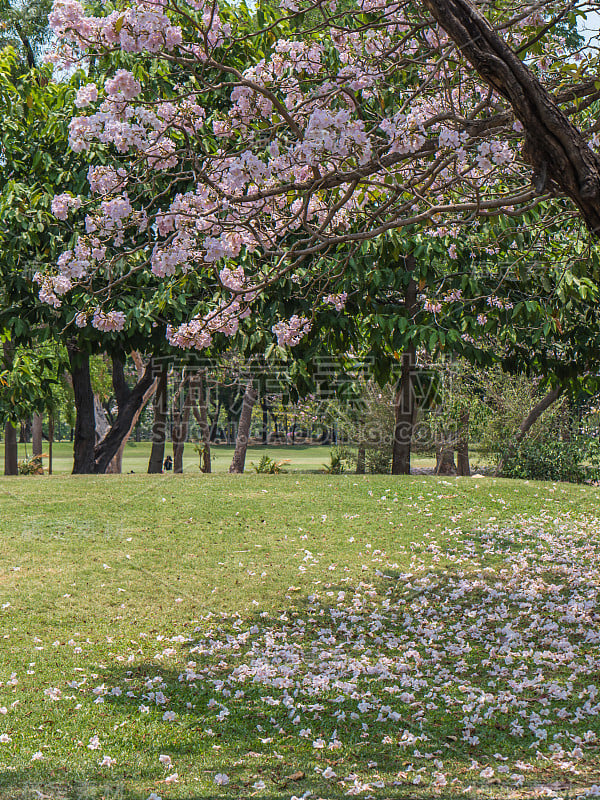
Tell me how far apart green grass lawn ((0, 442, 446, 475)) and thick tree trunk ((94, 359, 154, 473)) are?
1198 cm

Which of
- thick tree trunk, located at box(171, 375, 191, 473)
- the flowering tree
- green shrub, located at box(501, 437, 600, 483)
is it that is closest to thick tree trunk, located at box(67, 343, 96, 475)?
thick tree trunk, located at box(171, 375, 191, 473)

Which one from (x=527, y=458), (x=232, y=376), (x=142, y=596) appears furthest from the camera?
(x=232, y=376)

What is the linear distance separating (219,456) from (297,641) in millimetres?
31349

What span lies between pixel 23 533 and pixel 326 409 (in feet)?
33.9

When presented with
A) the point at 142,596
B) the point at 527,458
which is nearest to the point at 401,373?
the point at 527,458

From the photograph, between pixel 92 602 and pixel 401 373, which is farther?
pixel 401 373

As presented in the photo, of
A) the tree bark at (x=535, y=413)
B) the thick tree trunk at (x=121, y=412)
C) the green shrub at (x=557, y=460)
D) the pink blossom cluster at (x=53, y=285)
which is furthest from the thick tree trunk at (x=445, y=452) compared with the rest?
the pink blossom cluster at (x=53, y=285)

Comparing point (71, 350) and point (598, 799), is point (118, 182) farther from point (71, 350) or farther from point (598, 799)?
point (71, 350)

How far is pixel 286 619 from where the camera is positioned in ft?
22.6

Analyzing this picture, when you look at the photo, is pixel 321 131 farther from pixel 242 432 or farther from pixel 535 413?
pixel 242 432

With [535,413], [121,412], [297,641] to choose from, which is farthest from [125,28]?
[535,413]

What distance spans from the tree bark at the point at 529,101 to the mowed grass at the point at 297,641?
2922mm

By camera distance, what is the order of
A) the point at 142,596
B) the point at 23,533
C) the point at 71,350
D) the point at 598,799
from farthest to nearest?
the point at 71,350 → the point at 23,533 → the point at 142,596 → the point at 598,799

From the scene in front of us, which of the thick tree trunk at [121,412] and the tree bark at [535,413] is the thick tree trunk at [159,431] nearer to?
the thick tree trunk at [121,412]
